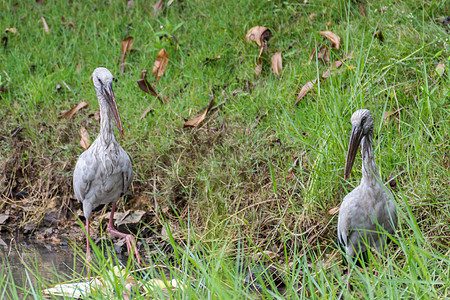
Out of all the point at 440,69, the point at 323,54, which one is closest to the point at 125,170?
the point at 323,54

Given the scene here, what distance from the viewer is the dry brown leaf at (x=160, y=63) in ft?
19.5

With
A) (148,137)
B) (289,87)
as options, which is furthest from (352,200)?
(148,137)

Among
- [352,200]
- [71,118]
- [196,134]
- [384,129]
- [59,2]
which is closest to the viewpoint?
[352,200]

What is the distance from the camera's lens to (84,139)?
5324 millimetres

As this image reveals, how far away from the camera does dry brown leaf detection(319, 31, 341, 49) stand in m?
5.28

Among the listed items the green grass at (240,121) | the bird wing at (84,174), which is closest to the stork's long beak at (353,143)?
the green grass at (240,121)

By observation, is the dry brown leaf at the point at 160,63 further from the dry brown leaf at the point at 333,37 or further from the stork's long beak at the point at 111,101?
the dry brown leaf at the point at 333,37

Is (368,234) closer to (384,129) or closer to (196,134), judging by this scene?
(384,129)

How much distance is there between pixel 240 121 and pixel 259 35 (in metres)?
1.13

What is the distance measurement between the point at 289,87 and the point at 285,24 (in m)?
1.31

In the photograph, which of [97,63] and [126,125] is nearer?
[126,125]

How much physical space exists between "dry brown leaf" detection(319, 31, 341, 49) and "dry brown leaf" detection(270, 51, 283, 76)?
0.48 m

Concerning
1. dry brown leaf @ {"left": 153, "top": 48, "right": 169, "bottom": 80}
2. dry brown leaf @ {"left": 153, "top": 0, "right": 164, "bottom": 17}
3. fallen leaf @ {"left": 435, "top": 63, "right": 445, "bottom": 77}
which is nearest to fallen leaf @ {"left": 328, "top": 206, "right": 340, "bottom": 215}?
fallen leaf @ {"left": 435, "top": 63, "right": 445, "bottom": 77}

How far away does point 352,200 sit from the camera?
12.0ft
